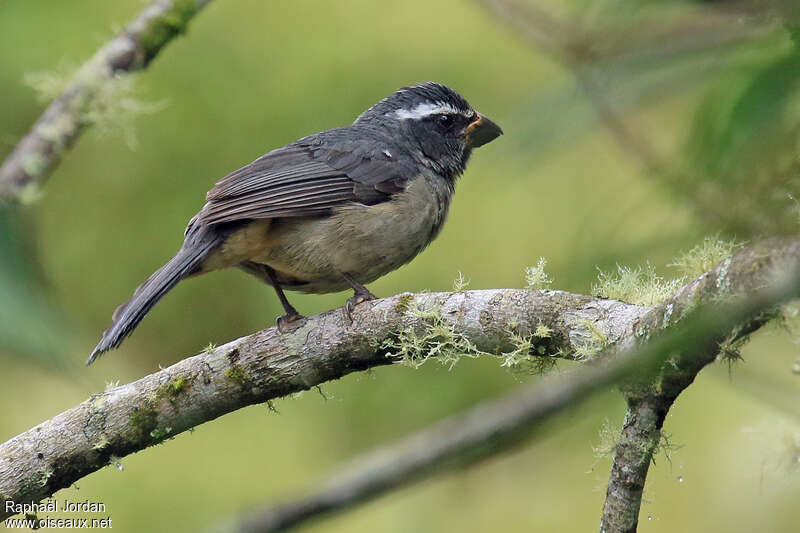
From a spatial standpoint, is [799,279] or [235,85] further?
[235,85]

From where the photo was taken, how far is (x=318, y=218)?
4520 millimetres

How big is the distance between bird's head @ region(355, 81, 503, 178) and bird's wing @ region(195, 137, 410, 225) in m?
0.33

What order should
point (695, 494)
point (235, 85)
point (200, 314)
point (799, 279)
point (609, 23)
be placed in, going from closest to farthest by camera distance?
point (799, 279) < point (609, 23) < point (695, 494) < point (200, 314) < point (235, 85)

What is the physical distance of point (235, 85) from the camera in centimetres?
726

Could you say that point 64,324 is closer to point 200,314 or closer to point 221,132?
point 200,314

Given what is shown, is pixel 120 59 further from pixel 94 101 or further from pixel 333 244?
pixel 333 244

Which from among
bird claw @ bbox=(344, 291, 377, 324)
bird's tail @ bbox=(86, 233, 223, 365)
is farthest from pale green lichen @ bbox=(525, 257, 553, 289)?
bird's tail @ bbox=(86, 233, 223, 365)

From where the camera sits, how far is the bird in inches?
170

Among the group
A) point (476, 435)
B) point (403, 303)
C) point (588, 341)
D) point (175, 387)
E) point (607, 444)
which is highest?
point (403, 303)

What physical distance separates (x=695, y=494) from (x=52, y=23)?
19.2 ft

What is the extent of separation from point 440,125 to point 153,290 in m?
2.07

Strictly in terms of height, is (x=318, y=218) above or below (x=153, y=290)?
above

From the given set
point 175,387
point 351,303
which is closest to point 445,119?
point 351,303

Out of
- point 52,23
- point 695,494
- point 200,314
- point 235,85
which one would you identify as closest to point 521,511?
point 695,494
